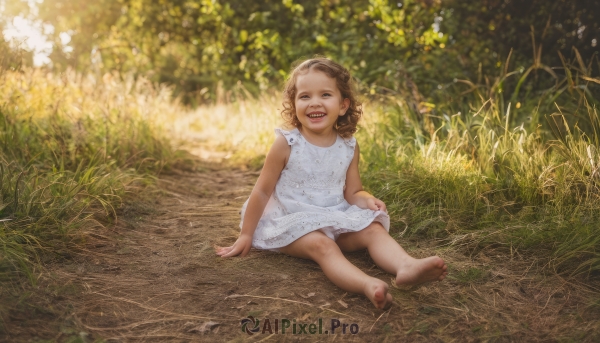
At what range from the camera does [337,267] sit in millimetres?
2266

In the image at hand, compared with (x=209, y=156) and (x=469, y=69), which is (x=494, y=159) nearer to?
(x=469, y=69)

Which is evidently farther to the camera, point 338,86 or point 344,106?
point 344,106

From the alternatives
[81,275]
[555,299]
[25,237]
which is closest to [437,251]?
[555,299]

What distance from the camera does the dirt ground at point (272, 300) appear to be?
1909 mm

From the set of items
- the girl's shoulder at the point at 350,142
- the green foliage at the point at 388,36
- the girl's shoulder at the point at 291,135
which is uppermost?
the green foliage at the point at 388,36

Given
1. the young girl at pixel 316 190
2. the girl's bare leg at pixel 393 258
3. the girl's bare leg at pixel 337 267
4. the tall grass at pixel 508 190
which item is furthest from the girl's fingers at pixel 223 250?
the tall grass at pixel 508 190

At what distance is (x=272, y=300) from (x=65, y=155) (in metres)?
2.25

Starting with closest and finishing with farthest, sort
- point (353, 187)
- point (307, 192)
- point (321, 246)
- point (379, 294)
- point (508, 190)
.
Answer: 1. point (379, 294)
2. point (321, 246)
3. point (307, 192)
4. point (353, 187)
5. point (508, 190)

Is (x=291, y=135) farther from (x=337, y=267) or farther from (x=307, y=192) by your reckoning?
(x=337, y=267)

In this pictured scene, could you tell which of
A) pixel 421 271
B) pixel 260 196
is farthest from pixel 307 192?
pixel 421 271

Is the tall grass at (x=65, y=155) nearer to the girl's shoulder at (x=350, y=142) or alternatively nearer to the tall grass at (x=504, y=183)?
the girl's shoulder at (x=350, y=142)

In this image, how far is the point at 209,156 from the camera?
5.75 m

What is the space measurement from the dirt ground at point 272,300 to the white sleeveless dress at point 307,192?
0.15 metres

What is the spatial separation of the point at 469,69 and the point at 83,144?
350 centimetres
